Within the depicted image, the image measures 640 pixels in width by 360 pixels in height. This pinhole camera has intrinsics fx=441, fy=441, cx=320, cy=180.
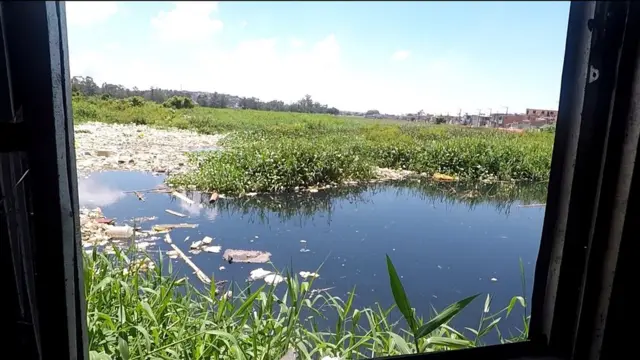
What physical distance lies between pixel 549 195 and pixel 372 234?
299cm

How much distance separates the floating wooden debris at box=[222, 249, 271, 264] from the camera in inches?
115

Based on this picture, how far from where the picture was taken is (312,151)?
5.54m

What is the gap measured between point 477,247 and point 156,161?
3960 mm

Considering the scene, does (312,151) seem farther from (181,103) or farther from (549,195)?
(549,195)

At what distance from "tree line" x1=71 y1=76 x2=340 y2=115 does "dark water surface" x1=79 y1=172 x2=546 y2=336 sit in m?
0.92

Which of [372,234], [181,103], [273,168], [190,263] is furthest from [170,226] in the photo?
[181,103]

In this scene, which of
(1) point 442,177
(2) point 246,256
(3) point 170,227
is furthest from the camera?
(1) point 442,177

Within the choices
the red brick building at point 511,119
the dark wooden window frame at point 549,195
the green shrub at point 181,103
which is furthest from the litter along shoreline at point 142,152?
the dark wooden window frame at point 549,195

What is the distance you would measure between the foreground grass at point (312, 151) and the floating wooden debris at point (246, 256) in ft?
5.10

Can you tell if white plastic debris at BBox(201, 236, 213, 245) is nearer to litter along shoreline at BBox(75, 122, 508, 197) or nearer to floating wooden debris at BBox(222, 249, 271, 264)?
floating wooden debris at BBox(222, 249, 271, 264)

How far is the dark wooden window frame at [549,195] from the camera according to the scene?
46cm

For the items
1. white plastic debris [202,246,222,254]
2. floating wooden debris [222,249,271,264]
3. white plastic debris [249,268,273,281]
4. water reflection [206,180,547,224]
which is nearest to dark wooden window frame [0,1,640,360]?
white plastic debris [249,268,273,281]

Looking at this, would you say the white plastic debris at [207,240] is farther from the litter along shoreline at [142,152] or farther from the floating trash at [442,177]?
the floating trash at [442,177]

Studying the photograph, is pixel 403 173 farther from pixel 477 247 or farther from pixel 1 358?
pixel 1 358
